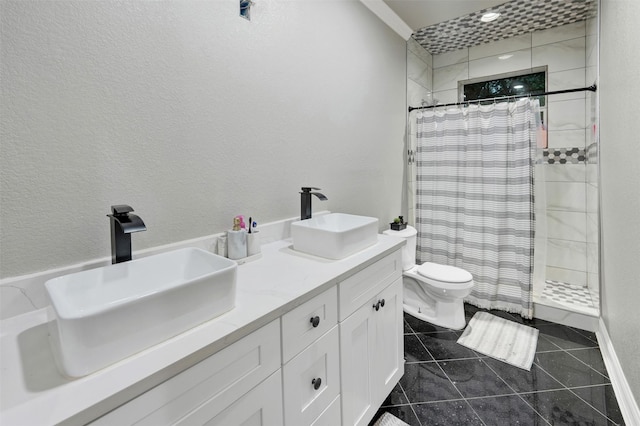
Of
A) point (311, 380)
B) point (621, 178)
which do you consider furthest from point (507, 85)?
point (311, 380)

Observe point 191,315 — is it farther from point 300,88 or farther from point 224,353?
point 300,88

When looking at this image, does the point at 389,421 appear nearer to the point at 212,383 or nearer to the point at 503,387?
the point at 503,387

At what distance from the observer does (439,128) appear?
2.83m

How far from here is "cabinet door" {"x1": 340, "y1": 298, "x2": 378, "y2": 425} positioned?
1212 millimetres

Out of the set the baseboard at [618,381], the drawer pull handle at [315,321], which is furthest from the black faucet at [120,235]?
the baseboard at [618,381]

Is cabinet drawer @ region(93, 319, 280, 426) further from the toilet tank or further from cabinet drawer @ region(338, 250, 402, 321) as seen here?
the toilet tank

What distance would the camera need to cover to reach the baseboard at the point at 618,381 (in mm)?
1460

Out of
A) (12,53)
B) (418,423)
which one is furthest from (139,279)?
(418,423)

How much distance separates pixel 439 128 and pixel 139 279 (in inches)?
105

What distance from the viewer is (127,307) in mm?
646

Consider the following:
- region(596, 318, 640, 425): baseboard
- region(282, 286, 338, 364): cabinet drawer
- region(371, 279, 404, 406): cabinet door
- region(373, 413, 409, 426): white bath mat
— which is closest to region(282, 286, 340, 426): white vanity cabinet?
region(282, 286, 338, 364): cabinet drawer

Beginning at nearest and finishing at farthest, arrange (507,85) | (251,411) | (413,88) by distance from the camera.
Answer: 1. (251,411)
2. (413,88)
3. (507,85)

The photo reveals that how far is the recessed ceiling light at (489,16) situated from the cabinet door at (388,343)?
251cm

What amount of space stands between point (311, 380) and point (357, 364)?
303mm
